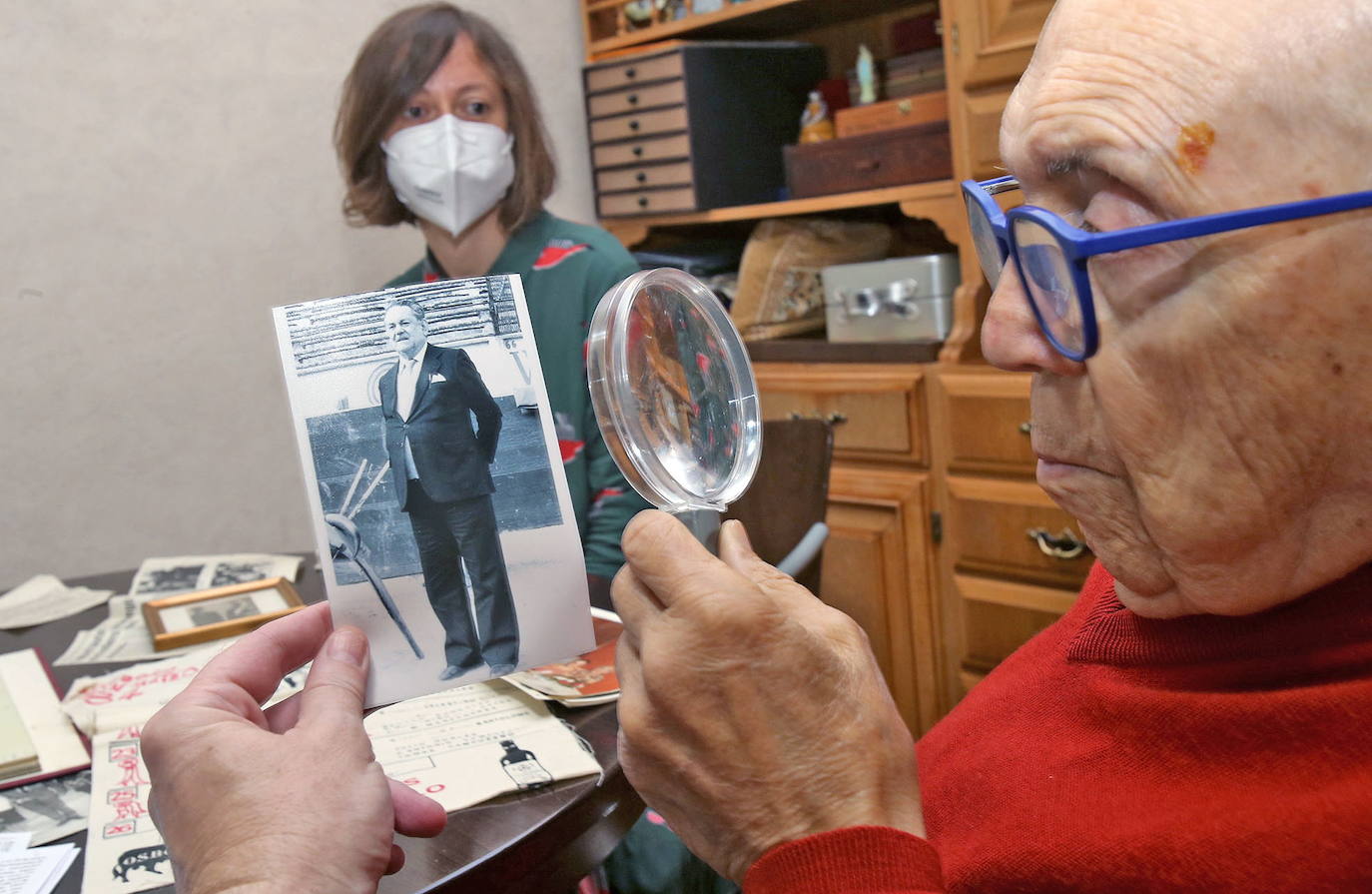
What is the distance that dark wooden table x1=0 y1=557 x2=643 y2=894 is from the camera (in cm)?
84

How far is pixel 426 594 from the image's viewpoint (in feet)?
2.60

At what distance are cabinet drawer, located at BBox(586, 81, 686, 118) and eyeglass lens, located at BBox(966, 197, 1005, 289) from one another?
1.93 metres

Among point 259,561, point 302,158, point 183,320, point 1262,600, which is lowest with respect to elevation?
point 259,561

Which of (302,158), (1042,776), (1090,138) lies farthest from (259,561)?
(1090,138)

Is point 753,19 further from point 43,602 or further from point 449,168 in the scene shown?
point 43,602

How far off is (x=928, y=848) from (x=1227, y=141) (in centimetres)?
42

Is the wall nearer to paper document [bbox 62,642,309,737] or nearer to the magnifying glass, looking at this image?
paper document [bbox 62,642,309,737]

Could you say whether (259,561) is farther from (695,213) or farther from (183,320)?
(695,213)

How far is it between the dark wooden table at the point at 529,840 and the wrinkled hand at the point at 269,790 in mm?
107

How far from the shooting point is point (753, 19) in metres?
2.71

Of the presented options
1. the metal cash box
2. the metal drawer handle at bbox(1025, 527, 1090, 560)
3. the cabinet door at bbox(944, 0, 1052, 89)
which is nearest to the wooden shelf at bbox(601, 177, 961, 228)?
the metal cash box

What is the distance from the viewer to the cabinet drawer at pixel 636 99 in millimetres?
2658

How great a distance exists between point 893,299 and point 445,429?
5.58 ft

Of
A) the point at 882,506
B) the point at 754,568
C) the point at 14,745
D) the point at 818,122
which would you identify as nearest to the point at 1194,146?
the point at 754,568
